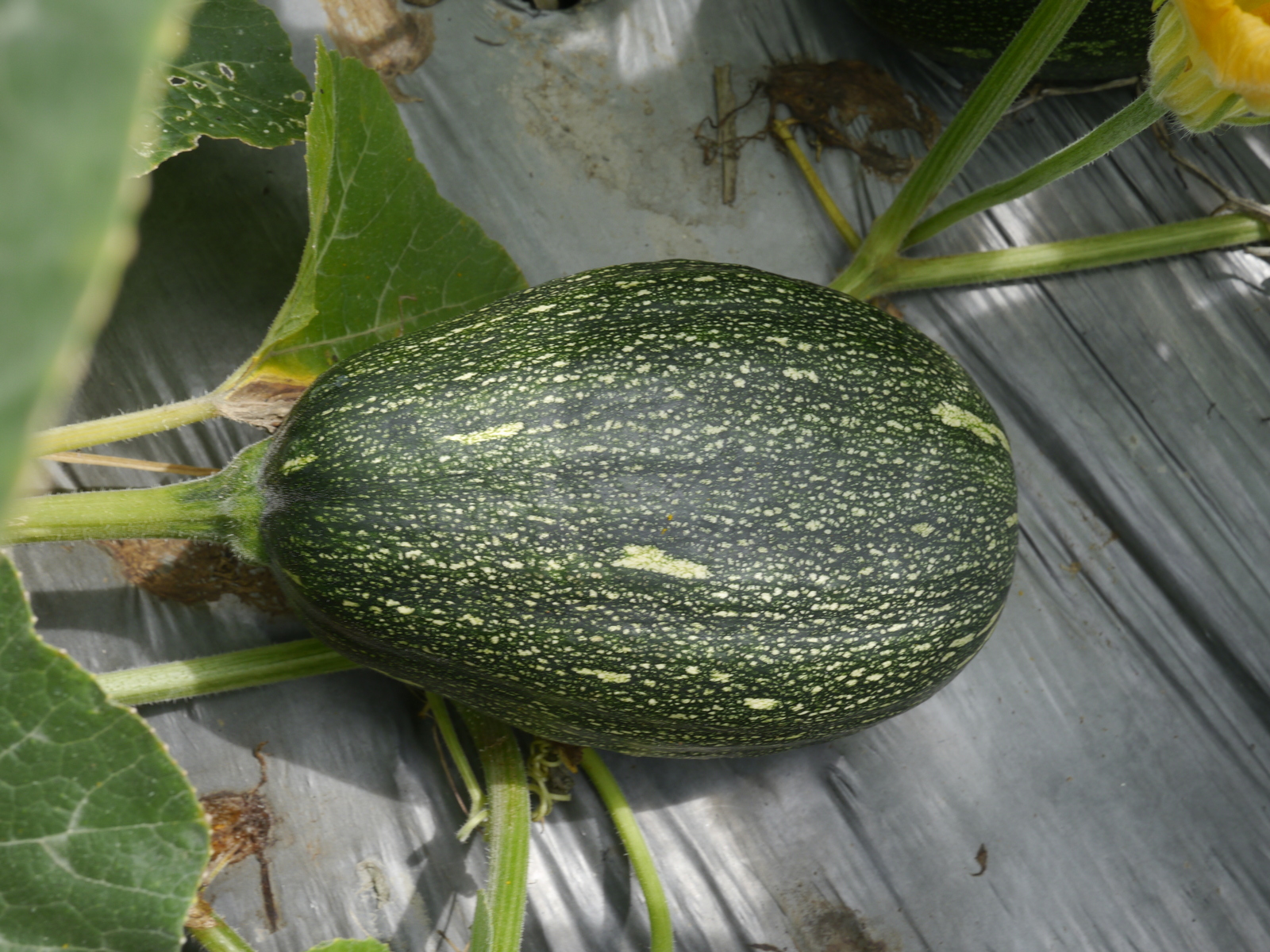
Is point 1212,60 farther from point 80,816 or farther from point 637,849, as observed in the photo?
point 80,816

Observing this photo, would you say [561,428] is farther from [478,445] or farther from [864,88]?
[864,88]

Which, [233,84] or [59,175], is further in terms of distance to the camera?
[233,84]

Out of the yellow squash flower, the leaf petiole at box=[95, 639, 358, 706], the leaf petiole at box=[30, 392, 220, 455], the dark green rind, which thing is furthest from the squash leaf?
the yellow squash flower

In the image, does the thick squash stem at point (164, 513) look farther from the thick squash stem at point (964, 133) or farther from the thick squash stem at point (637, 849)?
the thick squash stem at point (964, 133)


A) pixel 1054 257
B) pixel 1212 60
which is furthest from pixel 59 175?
pixel 1054 257

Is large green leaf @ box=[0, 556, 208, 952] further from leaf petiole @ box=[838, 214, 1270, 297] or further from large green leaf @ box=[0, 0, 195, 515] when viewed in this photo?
leaf petiole @ box=[838, 214, 1270, 297]

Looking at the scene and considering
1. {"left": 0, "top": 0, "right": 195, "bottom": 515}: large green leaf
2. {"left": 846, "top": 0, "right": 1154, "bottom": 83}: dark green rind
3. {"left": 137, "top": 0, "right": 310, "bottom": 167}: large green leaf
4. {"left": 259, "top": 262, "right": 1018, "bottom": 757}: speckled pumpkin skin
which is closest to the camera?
{"left": 0, "top": 0, "right": 195, "bottom": 515}: large green leaf
